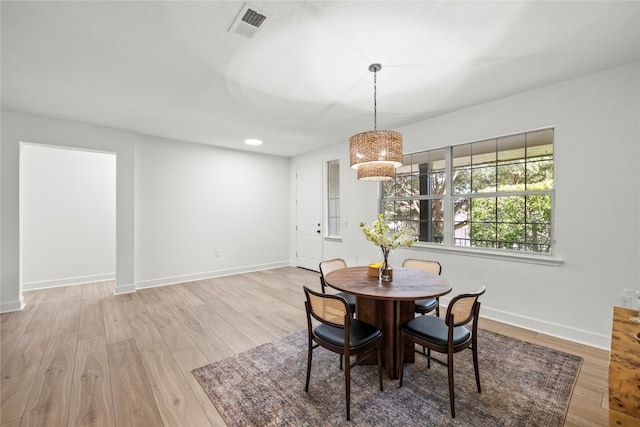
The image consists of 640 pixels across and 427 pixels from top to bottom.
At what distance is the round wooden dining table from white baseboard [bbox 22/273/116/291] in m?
5.16

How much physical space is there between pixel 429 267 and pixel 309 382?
168 cm

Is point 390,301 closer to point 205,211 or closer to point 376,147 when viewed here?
point 376,147

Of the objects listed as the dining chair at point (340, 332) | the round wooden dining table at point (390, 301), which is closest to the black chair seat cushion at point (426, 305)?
the round wooden dining table at point (390, 301)

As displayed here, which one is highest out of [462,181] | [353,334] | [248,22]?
[248,22]

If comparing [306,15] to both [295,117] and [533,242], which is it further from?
[533,242]

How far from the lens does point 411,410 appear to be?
1824 millimetres

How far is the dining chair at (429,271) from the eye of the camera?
8.31ft

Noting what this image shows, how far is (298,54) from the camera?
2307mm

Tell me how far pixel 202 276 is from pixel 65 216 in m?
2.63

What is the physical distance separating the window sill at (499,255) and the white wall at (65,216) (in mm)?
5633

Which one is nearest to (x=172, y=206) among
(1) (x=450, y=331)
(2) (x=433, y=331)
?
(2) (x=433, y=331)

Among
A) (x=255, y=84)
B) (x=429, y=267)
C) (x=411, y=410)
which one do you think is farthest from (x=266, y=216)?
(x=411, y=410)

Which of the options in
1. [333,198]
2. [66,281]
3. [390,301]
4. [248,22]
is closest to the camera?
[248,22]

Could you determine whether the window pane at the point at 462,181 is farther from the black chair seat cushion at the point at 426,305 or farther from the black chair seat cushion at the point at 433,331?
the black chair seat cushion at the point at 433,331
